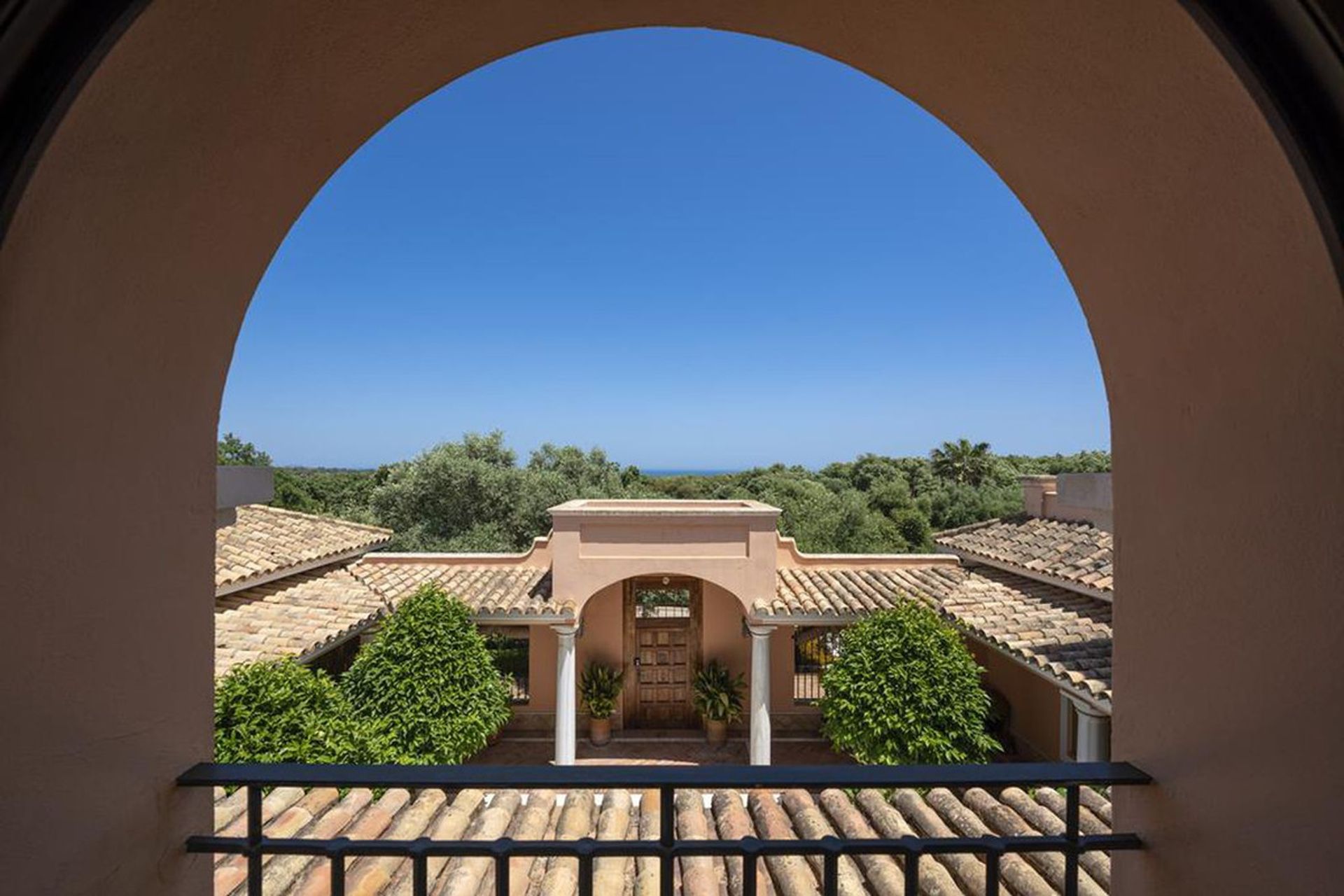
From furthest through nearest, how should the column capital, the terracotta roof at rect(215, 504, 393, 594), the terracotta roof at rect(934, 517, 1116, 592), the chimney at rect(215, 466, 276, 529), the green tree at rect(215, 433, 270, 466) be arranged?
the green tree at rect(215, 433, 270, 466) → the terracotta roof at rect(934, 517, 1116, 592) → the terracotta roof at rect(215, 504, 393, 594) → the column capital → the chimney at rect(215, 466, 276, 529)

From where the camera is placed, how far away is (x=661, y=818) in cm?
150

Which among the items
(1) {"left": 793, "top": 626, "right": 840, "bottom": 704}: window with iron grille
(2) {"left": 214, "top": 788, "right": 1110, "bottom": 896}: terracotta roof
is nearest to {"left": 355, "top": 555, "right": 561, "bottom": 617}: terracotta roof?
(1) {"left": 793, "top": 626, "right": 840, "bottom": 704}: window with iron grille

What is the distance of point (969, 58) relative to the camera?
63.6 inches

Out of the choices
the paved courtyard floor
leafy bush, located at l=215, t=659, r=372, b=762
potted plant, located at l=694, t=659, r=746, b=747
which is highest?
leafy bush, located at l=215, t=659, r=372, b=762

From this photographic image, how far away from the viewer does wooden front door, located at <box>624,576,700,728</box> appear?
38.8 feet

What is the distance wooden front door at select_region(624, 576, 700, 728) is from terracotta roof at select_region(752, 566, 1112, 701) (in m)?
2.14

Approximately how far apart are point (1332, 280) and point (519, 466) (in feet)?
74.5

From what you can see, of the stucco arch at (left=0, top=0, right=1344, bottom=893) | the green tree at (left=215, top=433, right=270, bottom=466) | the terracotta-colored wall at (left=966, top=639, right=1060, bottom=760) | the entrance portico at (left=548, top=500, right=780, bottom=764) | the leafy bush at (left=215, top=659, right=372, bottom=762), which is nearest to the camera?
the stucco arch at (left=0, top=0, right=1344, bottom=893)

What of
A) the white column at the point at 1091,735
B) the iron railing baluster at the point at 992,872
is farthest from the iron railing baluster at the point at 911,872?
the white column at the point at 1091,735

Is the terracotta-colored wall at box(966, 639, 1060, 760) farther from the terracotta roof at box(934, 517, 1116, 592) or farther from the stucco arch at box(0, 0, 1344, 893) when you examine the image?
the stucco arch at box(0, 0, 1344, 893)

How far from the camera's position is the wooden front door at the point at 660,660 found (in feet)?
38.8

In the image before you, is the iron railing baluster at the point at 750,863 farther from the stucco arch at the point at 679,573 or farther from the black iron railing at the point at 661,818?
the stucco arch at the point at 679,573

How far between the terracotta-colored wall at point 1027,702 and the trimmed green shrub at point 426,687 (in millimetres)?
7313

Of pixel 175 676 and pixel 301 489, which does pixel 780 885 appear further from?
pixel 301 489
